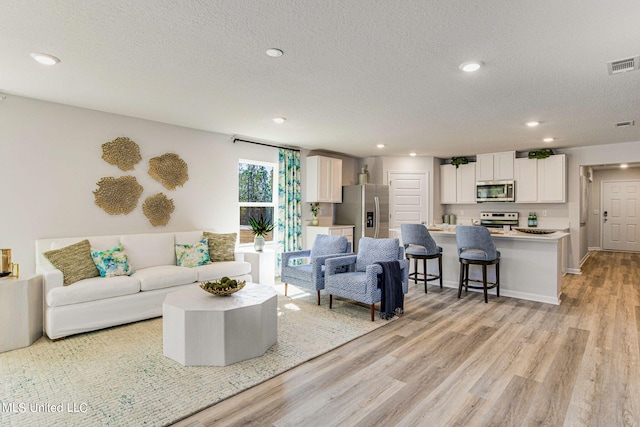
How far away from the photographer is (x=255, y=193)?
610cm

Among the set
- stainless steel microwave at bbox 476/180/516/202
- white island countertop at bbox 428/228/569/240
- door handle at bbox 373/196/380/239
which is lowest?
white island countertop at bbox 428/228/569/240

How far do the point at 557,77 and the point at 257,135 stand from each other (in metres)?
4.08

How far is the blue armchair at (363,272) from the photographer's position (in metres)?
3.77

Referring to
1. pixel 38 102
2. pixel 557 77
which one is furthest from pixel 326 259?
pixel 38 102

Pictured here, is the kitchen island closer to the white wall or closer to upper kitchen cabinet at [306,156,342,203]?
upper kitchen cabinet at [306,156,342,203]

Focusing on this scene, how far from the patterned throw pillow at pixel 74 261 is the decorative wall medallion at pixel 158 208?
925 millimetres

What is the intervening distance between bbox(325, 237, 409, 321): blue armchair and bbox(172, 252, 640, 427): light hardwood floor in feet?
1.42

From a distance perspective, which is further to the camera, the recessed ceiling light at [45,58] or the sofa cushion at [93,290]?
the sofa cushion at [93,290]

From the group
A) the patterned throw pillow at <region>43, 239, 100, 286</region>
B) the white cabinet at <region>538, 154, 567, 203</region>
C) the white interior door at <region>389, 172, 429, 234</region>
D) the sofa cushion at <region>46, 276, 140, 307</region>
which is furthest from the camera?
the white interior door at <region>389, 172, 429, 234</region>

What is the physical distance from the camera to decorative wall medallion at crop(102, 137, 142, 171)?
169 inches

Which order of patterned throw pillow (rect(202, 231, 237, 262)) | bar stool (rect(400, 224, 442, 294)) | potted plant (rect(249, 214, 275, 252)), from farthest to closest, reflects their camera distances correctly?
potted plant (rect(249, 214, 275, 252))
bar stool (rect(400, 224, 442, 294))
patterned throw pillow (rect(202, 231, 237, 262))

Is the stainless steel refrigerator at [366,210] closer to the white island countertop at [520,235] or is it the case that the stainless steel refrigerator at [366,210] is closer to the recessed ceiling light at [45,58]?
the white island countertop at [520,235]

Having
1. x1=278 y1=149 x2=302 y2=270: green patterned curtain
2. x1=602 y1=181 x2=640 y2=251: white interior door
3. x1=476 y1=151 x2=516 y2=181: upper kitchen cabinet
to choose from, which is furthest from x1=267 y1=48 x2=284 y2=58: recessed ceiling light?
x1=602 y1=181 x2=640 y2=251: white interior door

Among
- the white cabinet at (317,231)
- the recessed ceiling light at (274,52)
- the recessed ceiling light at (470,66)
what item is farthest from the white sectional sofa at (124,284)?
the recessed ceiling light at (470,66)
